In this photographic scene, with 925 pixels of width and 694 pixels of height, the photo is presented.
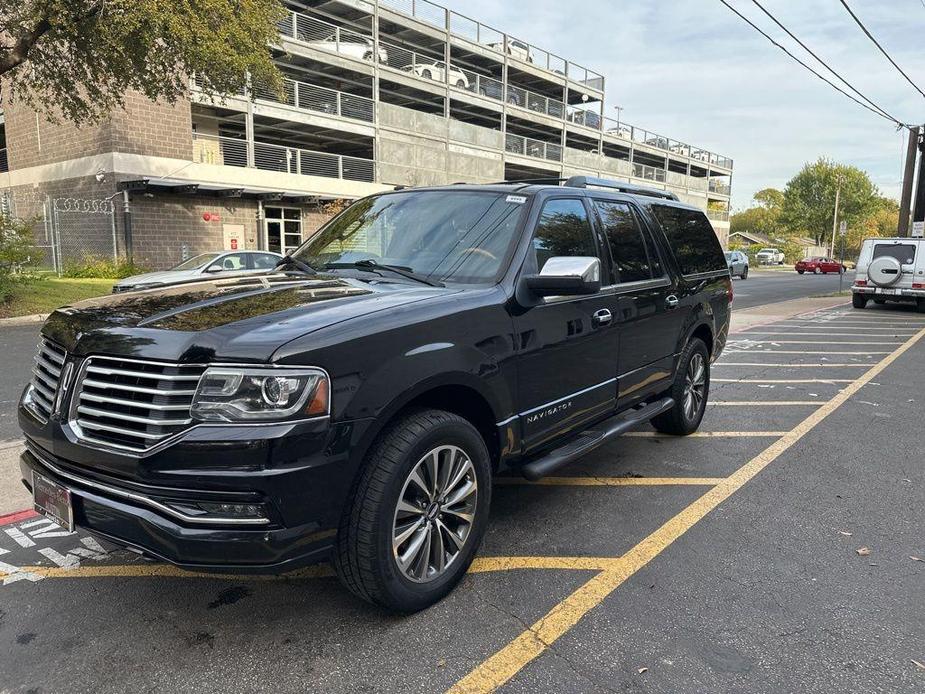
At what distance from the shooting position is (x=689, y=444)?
5.47 metres

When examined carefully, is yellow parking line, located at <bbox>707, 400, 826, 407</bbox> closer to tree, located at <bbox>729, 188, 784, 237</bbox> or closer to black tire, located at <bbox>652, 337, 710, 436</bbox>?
black tire, located at <bbox>652, 337, 710, 436</bbox>

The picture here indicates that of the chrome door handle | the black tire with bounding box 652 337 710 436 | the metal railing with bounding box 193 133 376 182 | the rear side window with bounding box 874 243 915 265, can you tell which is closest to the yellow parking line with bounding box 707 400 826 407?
the black tire with bounding box 652 337 710 436

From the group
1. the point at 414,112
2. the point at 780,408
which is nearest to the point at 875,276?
the point at 780,408

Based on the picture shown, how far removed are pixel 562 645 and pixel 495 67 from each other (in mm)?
44607

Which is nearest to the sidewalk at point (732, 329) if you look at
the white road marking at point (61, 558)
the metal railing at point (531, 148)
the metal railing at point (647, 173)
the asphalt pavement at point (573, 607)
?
the asphalt pavement at point (573, 607)

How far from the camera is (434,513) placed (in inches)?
113

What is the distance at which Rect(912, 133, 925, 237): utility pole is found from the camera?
23594 mm

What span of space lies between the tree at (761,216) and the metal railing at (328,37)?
3161 inches

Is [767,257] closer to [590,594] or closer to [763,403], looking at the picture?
[763,403]

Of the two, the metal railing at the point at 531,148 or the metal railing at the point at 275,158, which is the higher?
the metal railing at the point at 531,148

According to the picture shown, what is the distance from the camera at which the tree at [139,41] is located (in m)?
12.4

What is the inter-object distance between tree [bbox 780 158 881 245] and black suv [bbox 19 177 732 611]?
278 feet

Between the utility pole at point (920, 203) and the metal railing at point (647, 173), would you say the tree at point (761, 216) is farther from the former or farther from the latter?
the utility pole at point (920, 203)

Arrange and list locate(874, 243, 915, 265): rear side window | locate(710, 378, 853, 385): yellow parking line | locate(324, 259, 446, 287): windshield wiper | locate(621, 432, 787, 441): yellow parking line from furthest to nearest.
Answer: locate(874, 243, 915, 265): rear side window, locate(710, 378, 853, 385): yellow parking line, locate(621, 432, 787, 441): yellow parking line, locate(324, 259, 446, 287): windshield wiper
